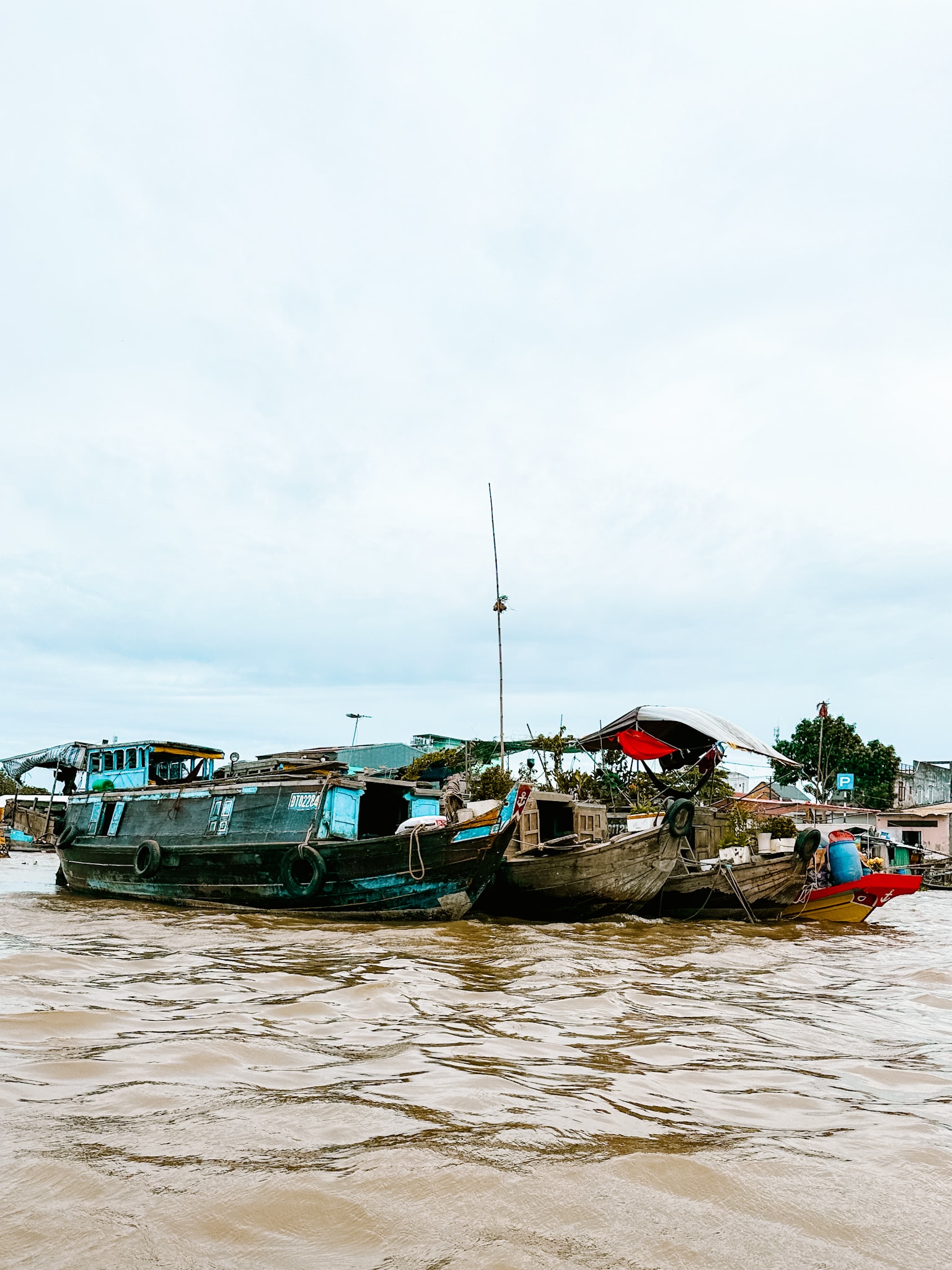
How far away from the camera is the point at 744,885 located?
13.4 meters

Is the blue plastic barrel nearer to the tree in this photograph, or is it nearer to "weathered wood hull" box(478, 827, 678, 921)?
"weathered wood hull" box(478, 827, 678, 921)

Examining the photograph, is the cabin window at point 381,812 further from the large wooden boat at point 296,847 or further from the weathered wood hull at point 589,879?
the weathered wood hull at point 589,879

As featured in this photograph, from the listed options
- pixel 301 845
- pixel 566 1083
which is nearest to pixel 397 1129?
pixel 566 1083

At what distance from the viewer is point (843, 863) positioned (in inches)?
586

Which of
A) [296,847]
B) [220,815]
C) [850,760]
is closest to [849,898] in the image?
[296,847]

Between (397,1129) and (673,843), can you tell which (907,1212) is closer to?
(397,1129)

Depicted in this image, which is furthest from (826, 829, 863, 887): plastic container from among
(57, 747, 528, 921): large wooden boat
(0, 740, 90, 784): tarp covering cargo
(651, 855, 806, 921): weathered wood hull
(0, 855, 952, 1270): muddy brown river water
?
(0, 740, 90, 784): tarp covering cargo

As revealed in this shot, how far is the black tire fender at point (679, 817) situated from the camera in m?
12.3

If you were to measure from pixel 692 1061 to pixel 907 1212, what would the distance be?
1862mm

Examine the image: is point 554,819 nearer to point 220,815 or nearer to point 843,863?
point 843,863

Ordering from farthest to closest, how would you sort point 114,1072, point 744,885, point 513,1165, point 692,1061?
point 744,885 → point 692,1061 → point 114,1072 → point 513,1165

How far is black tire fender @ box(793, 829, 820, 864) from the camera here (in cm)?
1391

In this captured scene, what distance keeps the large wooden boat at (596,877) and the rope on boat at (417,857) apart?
162cm

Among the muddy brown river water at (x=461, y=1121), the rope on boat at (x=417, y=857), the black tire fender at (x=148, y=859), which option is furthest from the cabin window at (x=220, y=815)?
the muddy brown river water at (x=461, y=1121)
